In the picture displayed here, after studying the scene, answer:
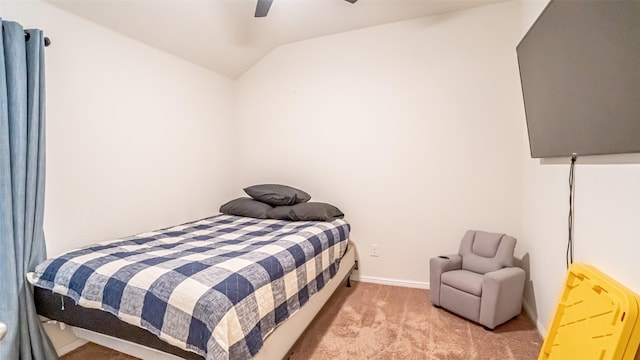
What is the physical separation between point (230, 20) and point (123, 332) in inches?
108

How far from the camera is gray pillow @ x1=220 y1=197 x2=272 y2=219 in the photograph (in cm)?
329

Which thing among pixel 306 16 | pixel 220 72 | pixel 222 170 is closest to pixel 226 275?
pixel 222 170

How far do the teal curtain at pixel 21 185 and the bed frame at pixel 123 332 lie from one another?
116 millimetres

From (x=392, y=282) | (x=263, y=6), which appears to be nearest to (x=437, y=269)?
(x=392, y=282)

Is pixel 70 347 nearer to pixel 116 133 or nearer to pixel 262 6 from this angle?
pixel 116 133

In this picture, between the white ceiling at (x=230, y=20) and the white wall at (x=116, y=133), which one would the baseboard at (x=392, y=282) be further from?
the white ceiling at (x=230, y=20)

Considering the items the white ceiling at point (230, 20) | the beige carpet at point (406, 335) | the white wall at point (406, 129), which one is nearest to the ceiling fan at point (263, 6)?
the white ceiling at point (230, 20)

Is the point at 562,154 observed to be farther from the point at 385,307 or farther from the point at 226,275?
the point at 226,275

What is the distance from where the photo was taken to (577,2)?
54.1 inches

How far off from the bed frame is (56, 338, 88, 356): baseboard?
0.43m

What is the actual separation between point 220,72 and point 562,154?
3464 mm

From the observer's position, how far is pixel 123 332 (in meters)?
1.56

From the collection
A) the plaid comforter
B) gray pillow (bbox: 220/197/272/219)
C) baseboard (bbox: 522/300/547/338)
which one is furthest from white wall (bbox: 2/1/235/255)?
baseboard (bbox: 522/300/547/338)

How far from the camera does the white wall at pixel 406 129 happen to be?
288 cm
